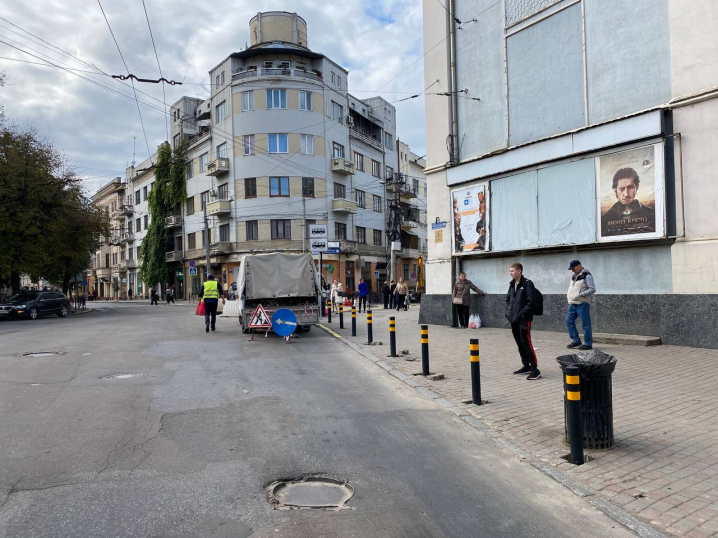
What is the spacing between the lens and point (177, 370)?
970cm

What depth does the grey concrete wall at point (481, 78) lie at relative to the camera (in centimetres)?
1526

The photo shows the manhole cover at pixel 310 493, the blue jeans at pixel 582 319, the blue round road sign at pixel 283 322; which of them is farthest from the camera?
the blue round road sign at pixel 283 322

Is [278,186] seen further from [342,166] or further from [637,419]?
[637,419]

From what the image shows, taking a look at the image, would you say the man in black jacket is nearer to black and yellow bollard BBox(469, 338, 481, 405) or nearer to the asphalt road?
black and yellow bollard BBox(469, 338, 481, 405)

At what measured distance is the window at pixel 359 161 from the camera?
4891 centimetres

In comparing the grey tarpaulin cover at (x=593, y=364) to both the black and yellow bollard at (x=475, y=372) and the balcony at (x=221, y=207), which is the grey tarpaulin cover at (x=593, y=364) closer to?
the black and yellow bollard at (x=475, y=372)

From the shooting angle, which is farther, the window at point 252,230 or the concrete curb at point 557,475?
the window at point 252,230

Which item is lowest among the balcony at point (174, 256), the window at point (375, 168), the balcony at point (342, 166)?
the balcony at point (174, 256)

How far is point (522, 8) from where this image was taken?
14.5 metres

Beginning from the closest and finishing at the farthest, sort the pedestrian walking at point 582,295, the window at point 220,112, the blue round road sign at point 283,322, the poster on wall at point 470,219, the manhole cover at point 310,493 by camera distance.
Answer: the manhole cover at point 310,493, the pedestrian walking at point 582,295, the blue round road sign at point 283,322, the poster on wall at point 470,219, the window at point 220,112

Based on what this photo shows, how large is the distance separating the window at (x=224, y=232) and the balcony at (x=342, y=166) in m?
10.1

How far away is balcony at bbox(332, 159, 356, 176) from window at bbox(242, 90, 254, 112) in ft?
25.7

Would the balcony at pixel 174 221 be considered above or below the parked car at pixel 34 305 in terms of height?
above

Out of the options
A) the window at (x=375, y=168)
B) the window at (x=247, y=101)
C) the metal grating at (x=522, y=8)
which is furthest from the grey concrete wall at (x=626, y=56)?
the window at (x=375, y=168)
